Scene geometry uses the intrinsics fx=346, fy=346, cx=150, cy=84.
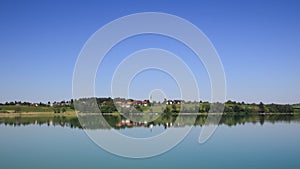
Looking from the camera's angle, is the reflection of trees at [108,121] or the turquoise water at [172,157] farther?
the reflection of trees at [108,121]

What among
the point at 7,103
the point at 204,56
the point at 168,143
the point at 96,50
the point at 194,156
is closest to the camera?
the point at 96,50

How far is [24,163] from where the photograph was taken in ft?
43.1

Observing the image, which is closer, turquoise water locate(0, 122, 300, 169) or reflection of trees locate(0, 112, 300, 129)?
turquoise water locate(0, 122, 300, 169)

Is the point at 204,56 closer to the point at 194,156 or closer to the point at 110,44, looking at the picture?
the point at 110,44

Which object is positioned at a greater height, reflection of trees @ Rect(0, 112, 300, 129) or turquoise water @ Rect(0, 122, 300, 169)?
reflection of trees @ Rect(0, 112, 300, 129)

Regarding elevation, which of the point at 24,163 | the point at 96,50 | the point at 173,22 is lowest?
the point at 24,163

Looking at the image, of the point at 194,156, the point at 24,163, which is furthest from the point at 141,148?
the point at 24,163

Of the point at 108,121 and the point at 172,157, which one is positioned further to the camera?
the point at 108,121

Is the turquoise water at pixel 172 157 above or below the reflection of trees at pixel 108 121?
below

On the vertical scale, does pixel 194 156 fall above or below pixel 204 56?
below

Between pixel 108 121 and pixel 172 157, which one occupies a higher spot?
pixel 108 121

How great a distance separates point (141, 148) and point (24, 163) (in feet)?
16.2

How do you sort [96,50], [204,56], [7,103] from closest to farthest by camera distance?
[96,50] → [204,56] → [7,103]

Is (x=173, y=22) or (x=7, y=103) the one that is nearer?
(x=173, y=22)
